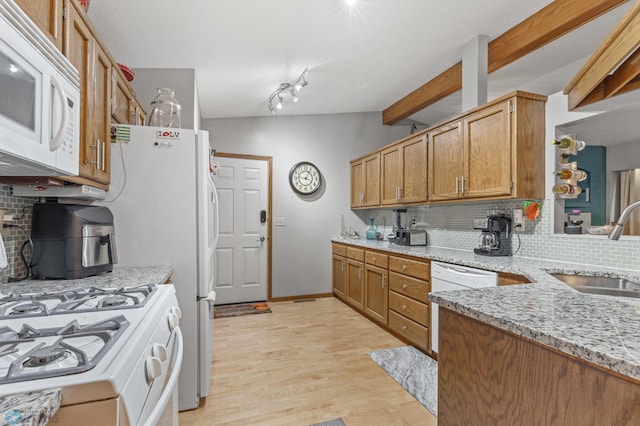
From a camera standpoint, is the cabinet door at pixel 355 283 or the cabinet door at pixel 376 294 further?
the cabinet door at pixel 355 283

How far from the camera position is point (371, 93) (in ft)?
13.2

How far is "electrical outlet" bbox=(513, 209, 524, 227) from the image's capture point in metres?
2.61

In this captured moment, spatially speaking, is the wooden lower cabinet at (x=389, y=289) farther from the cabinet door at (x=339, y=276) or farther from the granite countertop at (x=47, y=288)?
the granite countertop at (x=47, y=288)

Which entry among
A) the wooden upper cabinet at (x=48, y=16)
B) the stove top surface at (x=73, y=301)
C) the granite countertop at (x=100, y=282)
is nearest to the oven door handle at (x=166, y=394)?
the stove top surface at (x=73, y=301)

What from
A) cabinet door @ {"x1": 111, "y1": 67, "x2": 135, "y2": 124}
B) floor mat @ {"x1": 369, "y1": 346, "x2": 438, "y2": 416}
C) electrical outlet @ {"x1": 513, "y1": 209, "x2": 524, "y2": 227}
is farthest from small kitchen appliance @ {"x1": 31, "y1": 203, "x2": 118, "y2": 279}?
electrical outlet @ {"x1": 513, "y1": 209, "x2": 524, "y2": 227}

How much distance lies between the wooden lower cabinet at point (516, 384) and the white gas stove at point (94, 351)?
851 millimetres

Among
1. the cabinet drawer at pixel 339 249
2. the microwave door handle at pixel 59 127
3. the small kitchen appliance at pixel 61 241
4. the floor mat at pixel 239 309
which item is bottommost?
the floor mat at pixel 239 309

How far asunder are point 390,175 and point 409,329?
184 centimetres

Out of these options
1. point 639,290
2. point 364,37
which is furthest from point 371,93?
point 639,290

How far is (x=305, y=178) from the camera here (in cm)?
473

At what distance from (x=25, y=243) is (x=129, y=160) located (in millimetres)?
670

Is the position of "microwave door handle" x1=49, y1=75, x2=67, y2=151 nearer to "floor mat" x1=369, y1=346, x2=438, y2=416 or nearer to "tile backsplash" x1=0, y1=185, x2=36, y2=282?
"tile backsplash" x1=0, y1=185, x2=36, y2=282

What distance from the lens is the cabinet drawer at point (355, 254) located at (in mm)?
3923

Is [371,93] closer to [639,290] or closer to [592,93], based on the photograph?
[592,93]
